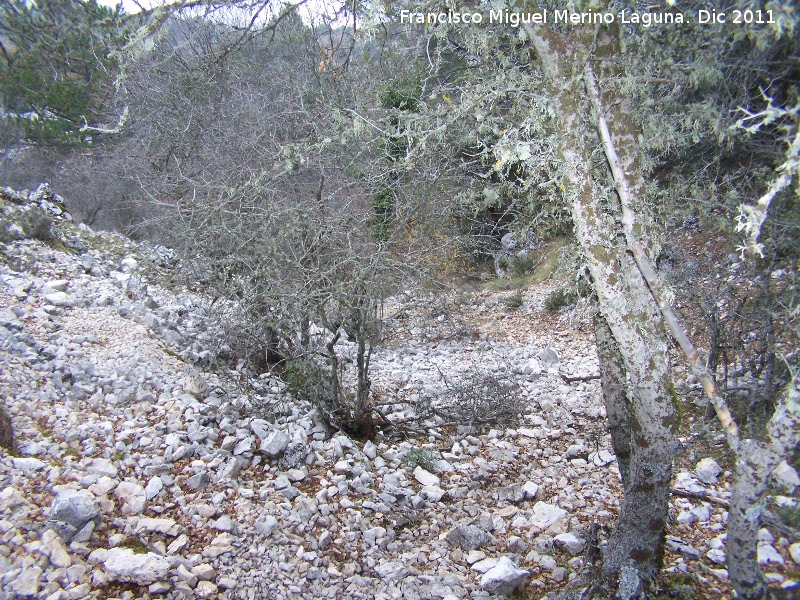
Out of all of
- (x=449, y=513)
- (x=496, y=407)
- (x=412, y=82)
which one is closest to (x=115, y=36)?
(x=412, y=82)

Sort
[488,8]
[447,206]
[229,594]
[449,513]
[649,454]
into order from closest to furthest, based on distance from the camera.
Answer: [649,454] → [229,594] → [488,8] → [449,513] → [447,206]

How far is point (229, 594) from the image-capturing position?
8.09 ft

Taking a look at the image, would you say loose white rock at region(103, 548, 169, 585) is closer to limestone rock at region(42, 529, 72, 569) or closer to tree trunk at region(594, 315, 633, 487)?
limestone rock at region(42, 529, 72, 569)

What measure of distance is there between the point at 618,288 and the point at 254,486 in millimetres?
2401

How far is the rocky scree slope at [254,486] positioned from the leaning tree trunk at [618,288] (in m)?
0.57

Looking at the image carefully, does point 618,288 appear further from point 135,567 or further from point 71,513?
point 71,513

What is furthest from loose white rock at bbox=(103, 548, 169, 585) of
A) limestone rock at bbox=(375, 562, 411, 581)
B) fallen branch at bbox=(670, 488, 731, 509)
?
fallen branch at bbox=(670, 488, 731, 509)

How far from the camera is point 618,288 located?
2160 mm

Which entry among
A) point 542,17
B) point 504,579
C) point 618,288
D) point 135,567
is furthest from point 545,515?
point 542,17

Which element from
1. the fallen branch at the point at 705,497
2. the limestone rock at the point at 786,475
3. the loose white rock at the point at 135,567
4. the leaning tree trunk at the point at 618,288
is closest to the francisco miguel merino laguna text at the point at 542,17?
the leaning tree trunk at the point at 618,288

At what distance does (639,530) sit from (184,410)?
300 centimetres

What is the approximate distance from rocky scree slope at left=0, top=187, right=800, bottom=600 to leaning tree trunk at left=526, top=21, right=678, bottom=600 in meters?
0.57

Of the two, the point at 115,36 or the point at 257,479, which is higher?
the point at 115,36

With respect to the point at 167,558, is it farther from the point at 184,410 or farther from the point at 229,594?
the point at 184,410
